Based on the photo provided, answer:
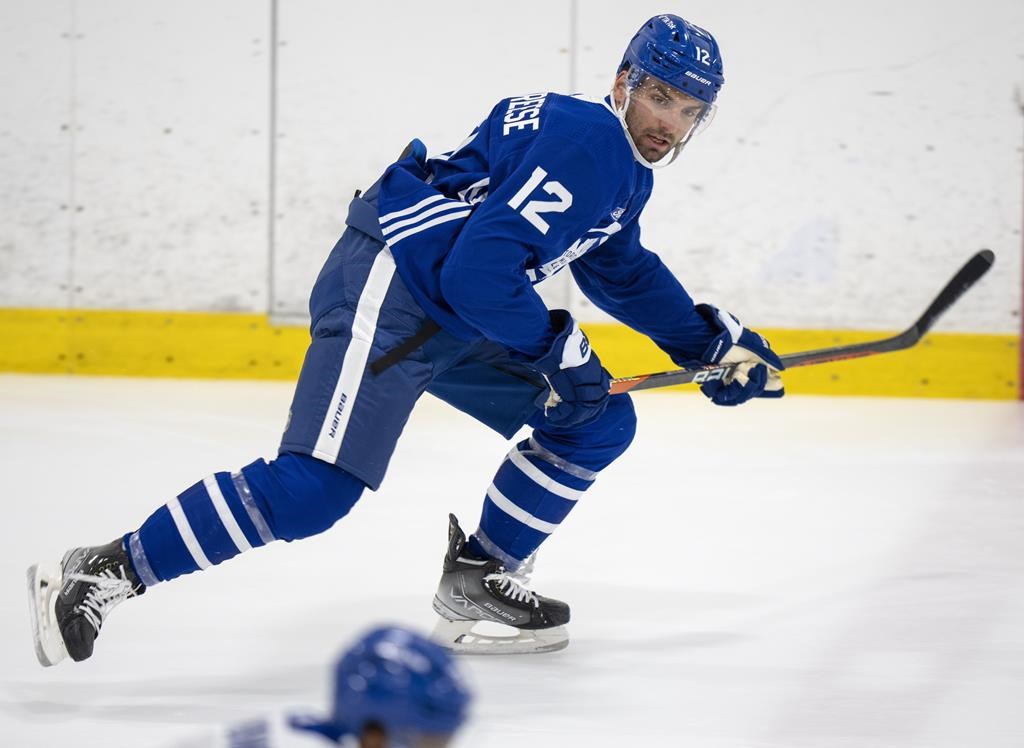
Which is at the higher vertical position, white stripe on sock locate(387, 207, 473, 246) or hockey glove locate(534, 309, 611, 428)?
white stripe on sock locate(387, 207, 473, 246)

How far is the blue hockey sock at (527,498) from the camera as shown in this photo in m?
2.22

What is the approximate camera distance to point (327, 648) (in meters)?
2.18

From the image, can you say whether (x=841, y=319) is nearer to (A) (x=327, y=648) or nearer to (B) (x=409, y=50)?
(B) (x=409, y=50)

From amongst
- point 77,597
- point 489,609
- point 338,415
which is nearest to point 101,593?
point 77,597

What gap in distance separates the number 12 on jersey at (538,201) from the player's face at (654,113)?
0.21 m

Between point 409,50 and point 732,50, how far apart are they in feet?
4.26

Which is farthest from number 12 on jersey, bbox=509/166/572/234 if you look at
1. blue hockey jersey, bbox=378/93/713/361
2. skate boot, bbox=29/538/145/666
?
skate boot, bbox=29/538/145/666

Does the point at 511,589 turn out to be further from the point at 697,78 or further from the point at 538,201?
the point at 697,78

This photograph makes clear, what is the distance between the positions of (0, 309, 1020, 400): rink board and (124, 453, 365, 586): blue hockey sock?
12.1 feet

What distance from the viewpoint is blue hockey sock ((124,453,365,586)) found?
1851 millimetres

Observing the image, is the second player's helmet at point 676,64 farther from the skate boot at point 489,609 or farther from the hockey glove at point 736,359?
the skate boot at point 489,609

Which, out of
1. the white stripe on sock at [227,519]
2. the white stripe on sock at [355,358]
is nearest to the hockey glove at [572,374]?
the white stripe on sock at [355,358]

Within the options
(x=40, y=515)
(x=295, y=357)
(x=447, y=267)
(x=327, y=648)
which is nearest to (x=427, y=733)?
(x=447, y=267)

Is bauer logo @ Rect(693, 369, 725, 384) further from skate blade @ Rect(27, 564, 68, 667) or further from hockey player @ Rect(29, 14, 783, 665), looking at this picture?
skate blade @ Rect(27, 564, 68, 667)
